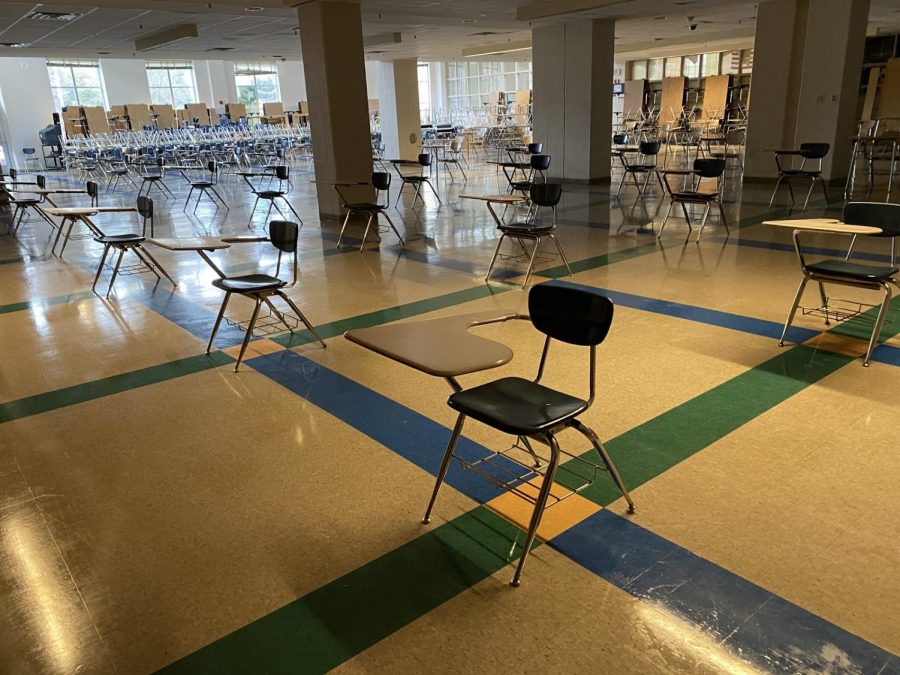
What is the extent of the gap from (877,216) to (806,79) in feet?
27.6

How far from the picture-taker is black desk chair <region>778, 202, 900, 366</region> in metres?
4.20

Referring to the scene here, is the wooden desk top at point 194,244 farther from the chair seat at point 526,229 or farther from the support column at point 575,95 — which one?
the support column at point 575,95

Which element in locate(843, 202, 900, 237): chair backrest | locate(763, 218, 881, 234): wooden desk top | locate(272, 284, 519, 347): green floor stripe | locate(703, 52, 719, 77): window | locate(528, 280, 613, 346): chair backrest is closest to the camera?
locate(528, 280, 613, 346): chair backrest

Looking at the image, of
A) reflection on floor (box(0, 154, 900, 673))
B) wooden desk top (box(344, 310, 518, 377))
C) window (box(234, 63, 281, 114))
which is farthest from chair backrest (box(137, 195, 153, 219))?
window (box(234, 63, 281, 114))

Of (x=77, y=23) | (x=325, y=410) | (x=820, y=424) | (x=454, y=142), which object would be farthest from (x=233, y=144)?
(x=820, y=424)

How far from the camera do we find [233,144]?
20.4m

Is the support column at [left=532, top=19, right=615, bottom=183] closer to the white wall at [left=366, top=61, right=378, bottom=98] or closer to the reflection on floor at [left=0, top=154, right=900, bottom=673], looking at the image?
the reflection on floor at [left=0, top=154, right=900, bottom=673]

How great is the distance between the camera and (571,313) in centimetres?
267

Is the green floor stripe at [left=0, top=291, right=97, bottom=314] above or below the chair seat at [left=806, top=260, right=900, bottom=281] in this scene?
below

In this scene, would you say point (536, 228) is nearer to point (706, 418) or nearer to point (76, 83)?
point (706, 418)

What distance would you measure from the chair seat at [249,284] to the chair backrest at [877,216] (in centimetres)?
403

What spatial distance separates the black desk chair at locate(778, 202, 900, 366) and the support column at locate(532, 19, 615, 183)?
29.4 ft

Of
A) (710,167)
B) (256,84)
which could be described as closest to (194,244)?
(710,167)

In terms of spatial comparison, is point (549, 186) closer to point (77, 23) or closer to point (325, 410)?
point (325, 410)
